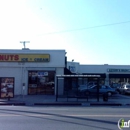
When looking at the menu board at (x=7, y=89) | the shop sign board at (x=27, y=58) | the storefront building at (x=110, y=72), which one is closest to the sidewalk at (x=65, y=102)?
the menu board at (x=7, y=89)

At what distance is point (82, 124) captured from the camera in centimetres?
1054

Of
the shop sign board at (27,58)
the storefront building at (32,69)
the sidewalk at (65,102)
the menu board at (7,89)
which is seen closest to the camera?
the sidewalk at (65,102)

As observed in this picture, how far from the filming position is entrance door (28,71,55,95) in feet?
107

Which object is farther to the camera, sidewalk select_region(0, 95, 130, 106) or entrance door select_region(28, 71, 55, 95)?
entrance door select_region(28, 71, 55, 95)

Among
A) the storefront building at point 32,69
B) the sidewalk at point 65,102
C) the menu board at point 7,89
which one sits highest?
the storefront building at point 32,69

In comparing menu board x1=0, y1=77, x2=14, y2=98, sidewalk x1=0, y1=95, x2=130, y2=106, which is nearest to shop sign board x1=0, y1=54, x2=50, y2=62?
menu board x1=0, y1=77, x2=14, y2=98

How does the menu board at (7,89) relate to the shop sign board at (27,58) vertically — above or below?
below

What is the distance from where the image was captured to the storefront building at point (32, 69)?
1284 inches

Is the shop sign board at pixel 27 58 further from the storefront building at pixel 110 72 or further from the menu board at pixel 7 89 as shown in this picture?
the storefront building at pixel 110 72

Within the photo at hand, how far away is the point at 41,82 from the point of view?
32.8 meters

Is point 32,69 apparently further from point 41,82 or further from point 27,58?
point 41,82

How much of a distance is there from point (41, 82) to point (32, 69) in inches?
75.0

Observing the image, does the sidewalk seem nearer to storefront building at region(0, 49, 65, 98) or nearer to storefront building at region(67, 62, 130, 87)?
storefront building at region(0, 49, 65, 98)

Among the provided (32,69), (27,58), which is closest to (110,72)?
(32,69)
